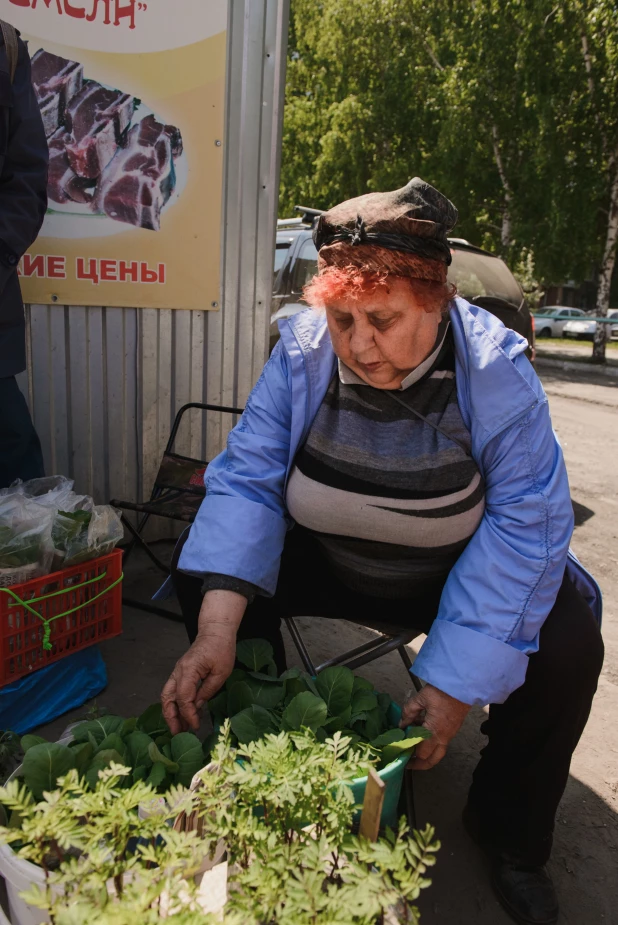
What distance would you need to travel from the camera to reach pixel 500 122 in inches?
634

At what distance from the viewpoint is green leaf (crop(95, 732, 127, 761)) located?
1.36 meters

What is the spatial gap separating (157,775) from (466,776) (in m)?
1.30

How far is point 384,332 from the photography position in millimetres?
1579

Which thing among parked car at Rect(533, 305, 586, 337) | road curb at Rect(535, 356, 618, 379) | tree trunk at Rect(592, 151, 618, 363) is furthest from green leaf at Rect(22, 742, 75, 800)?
parked car at Rect(533, 305, 586, 337)

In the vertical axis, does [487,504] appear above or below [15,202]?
below

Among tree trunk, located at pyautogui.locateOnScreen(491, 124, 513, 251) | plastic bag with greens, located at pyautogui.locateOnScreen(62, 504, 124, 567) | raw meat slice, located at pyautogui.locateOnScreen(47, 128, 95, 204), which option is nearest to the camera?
plastic bag with greens, located at pyautogui.locateOnScreen(62, 504, 124, 567)

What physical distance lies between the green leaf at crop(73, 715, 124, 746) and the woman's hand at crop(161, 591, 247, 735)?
11 cm

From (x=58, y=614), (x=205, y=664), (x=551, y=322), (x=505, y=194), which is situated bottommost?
(x=551, y=322)

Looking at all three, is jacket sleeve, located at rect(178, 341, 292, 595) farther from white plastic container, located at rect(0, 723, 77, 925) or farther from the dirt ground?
the dirt ground

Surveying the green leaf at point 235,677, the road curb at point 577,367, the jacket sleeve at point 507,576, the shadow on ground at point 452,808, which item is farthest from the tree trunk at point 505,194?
the green leaf at point 235,677

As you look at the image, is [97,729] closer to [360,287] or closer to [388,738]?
[388,738]

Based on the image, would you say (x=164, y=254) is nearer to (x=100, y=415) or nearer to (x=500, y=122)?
(x=100, y=415)

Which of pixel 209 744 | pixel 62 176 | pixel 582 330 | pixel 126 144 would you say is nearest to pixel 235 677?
pixel 209 744

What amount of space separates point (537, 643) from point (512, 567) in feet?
0.57
